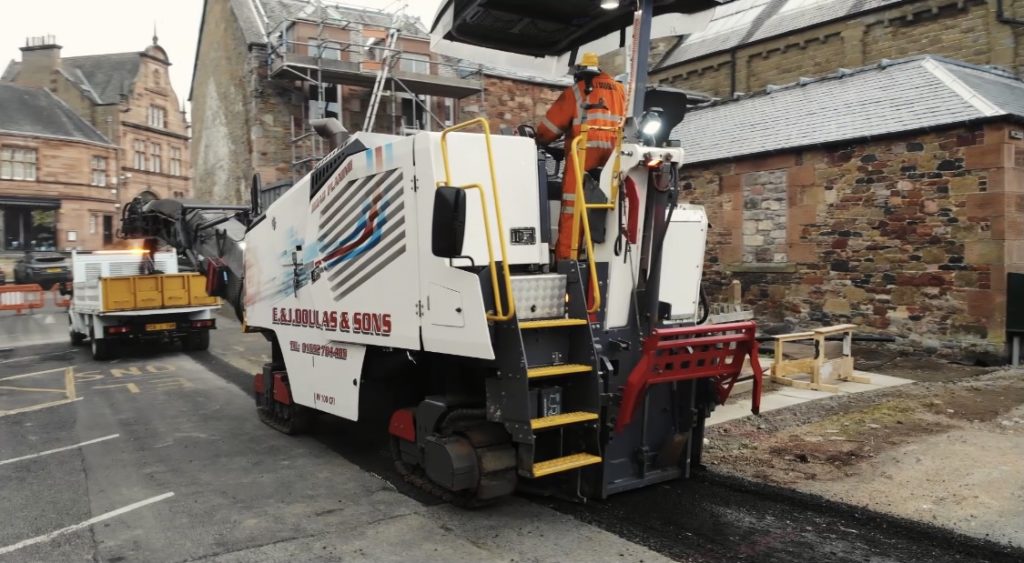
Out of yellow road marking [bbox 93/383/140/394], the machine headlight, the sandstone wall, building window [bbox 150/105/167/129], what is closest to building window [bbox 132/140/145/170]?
building window [bbox 150/105/167/129]

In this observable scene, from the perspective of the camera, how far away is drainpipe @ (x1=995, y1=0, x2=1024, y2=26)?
57.8 ft

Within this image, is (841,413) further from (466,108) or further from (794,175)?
(466,108)

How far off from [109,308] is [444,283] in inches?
439

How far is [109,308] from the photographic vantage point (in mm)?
13617

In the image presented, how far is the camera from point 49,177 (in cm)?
3972

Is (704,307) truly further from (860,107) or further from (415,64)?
(415,64)

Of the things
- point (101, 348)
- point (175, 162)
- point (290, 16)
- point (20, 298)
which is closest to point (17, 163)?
point (175, 162)

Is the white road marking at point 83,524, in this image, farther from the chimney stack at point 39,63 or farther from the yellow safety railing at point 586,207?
the chimney stack at point 39,63

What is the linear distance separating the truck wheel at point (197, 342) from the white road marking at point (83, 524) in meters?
9.78

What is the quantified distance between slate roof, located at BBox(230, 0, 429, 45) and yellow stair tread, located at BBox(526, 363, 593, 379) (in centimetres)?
1843

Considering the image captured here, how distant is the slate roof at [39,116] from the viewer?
129 feet

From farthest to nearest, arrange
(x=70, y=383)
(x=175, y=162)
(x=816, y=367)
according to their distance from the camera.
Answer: (x=175, y=162) → (x=70, y=383) → (x=816, y=367)

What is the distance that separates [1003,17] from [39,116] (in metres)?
44.1

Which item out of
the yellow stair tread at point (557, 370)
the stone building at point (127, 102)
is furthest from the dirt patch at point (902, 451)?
the stone building at point (127, 102)
